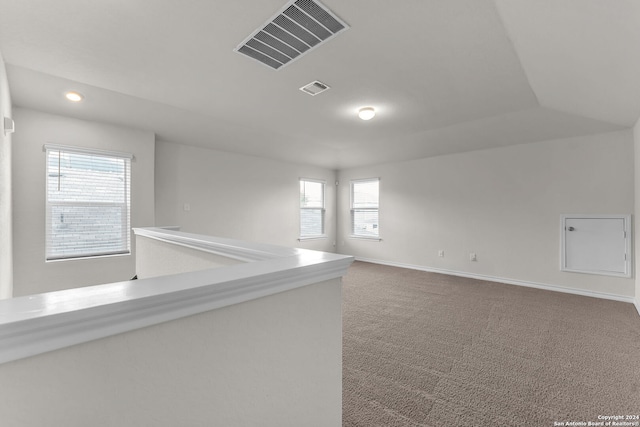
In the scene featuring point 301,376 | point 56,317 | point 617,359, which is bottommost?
point 617,359

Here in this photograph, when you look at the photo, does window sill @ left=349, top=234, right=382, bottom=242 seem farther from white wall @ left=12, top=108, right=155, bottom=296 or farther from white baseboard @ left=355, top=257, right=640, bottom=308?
white wall @ left=12, top=108, right=155, bottom=296

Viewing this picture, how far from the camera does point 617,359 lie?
220 centimetres

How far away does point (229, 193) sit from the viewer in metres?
5.13

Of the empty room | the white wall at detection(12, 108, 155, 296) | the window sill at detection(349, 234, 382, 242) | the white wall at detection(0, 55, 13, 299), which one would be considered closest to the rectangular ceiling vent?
the empty room

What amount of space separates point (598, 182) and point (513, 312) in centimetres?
222

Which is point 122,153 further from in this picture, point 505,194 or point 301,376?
point 505,194

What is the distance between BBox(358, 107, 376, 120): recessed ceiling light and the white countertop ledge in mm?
3063

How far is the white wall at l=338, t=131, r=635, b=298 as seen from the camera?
3.67 metres

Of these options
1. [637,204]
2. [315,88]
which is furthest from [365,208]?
[637,204]

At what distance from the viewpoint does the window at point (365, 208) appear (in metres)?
6.27

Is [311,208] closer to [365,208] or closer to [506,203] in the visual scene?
[365,208]

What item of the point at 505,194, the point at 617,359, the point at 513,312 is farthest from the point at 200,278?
the point at 505,194

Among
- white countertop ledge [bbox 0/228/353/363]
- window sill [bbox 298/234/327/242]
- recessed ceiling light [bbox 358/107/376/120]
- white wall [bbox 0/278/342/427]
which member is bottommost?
window sill [bbox 298/234/327/242]

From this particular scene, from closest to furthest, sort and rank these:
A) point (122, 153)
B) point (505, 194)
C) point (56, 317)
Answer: point (56, 317), point (122, 153), point (505, 194)
